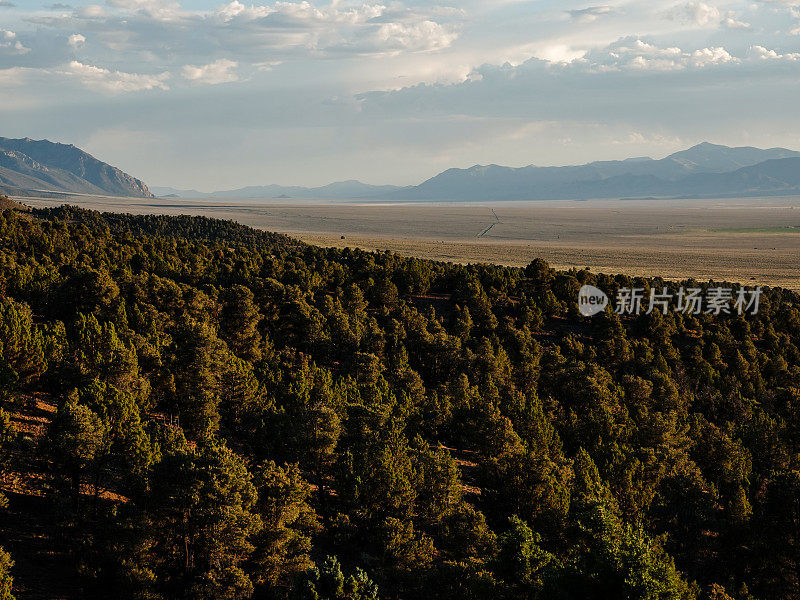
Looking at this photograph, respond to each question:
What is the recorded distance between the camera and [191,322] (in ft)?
178

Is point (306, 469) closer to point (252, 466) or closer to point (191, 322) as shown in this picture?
point (252, 466)

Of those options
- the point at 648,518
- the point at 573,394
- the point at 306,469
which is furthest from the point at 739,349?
the point at 306,469

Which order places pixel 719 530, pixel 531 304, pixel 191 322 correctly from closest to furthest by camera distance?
pixel 719 530
pixel 191 322
pixel 531 304

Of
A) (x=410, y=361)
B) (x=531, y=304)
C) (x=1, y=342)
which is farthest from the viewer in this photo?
(x=531, y=304)

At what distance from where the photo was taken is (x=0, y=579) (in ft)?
70.3

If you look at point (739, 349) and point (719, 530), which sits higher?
point (739, 349)

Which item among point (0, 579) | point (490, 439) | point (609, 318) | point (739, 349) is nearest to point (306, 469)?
point (490, 439)

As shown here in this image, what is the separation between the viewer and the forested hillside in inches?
1023

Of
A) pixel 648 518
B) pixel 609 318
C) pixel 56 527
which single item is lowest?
pixel 648 518

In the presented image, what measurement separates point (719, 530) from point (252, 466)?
2900 centimetres

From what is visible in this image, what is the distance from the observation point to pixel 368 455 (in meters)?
34.4

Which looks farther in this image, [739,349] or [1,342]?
[739,349]

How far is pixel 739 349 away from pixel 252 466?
221 feet

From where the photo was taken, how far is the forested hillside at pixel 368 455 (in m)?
26.0
